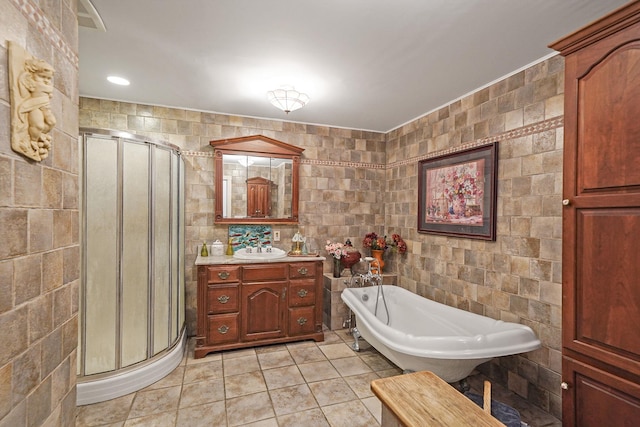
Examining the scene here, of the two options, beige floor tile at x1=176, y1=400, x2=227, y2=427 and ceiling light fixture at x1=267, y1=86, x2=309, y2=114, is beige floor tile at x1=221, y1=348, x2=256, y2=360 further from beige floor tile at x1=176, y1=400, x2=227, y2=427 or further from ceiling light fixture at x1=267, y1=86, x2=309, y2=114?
ceiling light fixture at x1=267, y1=86, x2=309, y2=114

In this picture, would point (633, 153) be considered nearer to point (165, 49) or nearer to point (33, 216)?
point (33, 216)

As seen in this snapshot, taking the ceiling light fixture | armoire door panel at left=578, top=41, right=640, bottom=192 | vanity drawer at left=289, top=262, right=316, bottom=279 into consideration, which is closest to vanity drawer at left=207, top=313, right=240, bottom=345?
vanity drawer at left=289, top=262, right=316, bottom=279

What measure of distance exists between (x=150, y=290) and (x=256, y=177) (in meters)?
1.71

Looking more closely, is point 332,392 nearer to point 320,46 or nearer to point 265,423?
point 265,423

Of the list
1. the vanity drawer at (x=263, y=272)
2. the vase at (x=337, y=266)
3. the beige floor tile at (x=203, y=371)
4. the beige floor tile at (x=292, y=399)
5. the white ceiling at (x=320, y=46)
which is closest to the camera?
the white ceiling at (x=320, y=46)

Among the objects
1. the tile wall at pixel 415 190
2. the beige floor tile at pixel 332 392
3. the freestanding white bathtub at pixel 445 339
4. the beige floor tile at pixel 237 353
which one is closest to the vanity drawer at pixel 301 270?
the freestanding white bathtub at pixel 445 339

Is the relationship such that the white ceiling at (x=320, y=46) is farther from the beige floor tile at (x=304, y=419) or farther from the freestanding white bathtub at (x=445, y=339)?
the beige floor tile at (x=304, y=419)

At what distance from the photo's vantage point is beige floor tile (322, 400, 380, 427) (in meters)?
2.12

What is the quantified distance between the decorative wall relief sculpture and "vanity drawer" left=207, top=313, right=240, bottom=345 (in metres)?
2.31

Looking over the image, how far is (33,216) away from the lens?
46.3 inches

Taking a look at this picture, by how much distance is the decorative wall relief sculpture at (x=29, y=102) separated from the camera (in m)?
1.03

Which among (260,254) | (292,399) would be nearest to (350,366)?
(292,399)

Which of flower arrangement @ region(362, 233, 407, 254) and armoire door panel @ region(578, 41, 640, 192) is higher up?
armoire door panel @ region(578, 41, 640, 192)

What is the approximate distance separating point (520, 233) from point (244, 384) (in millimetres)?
2579
